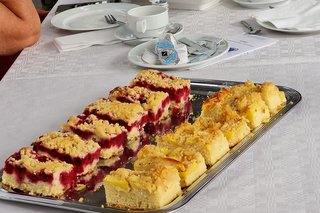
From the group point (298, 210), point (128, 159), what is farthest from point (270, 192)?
point (128, 159)

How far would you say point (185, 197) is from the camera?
44.2 inches

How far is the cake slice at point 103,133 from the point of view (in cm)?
133

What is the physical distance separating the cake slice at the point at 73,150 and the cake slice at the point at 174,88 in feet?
0.81

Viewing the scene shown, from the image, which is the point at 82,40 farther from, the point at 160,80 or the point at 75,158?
the point at 75,158

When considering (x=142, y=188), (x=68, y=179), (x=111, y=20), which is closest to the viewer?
(x=142, y=188)

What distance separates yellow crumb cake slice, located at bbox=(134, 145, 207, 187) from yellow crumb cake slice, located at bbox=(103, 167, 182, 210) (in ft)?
0.07

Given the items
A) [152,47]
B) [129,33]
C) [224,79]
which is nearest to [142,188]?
[224,79]

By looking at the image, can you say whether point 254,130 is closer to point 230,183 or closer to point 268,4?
point 230,183

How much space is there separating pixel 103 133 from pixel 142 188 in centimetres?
25

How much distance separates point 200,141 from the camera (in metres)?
1.25

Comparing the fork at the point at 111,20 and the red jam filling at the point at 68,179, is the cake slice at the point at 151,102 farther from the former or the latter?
the fork at the point at 111,20

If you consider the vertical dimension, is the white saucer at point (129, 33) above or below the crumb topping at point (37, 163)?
below

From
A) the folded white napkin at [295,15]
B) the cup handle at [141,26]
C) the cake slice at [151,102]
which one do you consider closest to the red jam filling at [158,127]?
the cake slice at [151,102]

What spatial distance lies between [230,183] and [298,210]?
0.14 metres
